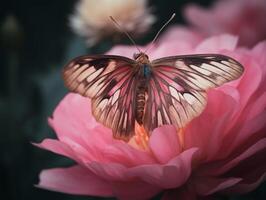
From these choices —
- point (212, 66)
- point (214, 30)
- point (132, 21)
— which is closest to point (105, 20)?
point (132, 21)

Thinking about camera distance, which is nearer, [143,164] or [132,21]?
[143,164]

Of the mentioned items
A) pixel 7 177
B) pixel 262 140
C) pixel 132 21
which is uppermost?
pixel 132 21

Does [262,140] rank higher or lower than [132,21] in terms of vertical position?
lower

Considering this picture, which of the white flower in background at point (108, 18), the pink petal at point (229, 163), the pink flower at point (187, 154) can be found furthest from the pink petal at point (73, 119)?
the white flower in background at point (108, 18)

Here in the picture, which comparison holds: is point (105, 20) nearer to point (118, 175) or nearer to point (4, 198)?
point (4, 198)

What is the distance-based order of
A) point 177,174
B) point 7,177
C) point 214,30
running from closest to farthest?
point 177,174 → point 7,177 → point 214,30

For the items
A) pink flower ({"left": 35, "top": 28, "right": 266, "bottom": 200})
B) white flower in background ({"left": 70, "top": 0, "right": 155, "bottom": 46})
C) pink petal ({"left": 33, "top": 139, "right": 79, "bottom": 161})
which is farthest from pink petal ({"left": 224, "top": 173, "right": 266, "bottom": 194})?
white flower in background ({"left": 70, "top": 0, "right": 155, "bottom": 46})

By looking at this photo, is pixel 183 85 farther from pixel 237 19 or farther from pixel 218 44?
pixel 237 19
